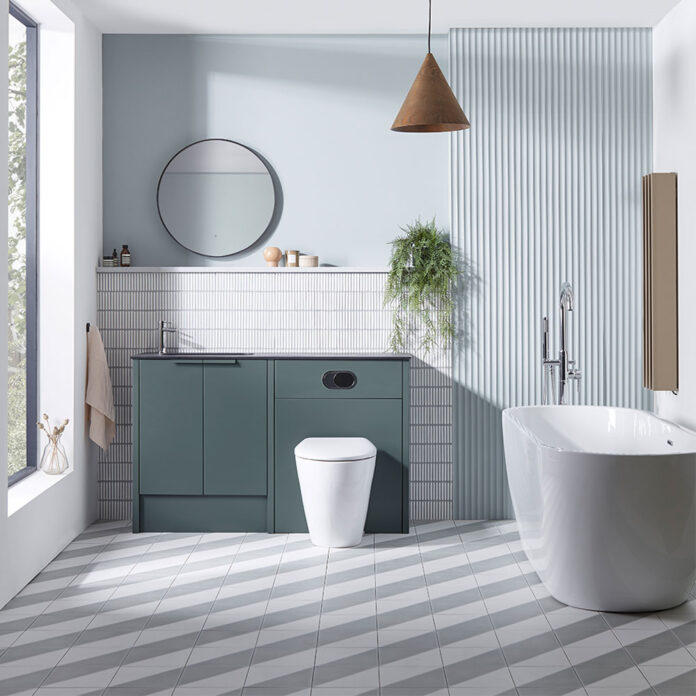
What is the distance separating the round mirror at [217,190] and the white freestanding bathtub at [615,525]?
2.10m

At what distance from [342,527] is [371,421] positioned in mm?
576

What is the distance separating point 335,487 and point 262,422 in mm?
589

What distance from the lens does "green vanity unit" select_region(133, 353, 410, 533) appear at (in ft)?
14.2

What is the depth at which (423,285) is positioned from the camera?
4.61 metres

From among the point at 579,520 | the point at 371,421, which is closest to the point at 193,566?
the point at 371,421

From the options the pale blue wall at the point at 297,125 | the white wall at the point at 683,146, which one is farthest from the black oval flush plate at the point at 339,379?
the white wall at the point at 683,146

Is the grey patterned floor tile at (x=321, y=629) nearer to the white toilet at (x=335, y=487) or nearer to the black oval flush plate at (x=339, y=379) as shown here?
the white toilet at (x=335, y=487)

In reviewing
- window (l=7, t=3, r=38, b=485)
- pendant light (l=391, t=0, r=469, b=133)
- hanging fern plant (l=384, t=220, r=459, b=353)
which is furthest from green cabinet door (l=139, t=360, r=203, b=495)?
pendant light (l=391, t=0, r=469, b=133)

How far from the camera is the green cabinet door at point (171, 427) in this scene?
4.33 meters

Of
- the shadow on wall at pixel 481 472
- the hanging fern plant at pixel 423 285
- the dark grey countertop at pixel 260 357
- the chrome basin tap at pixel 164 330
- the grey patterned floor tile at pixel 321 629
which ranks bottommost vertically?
the grey patterned floor tile at pixel 321 629

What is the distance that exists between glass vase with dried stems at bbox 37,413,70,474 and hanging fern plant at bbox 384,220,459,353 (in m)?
1.80

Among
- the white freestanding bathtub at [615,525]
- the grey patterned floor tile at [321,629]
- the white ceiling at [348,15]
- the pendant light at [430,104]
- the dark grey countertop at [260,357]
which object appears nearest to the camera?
the grey patterned floor tile at [321,629]

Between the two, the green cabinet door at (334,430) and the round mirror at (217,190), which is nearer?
the green cabinet door at (334,430)

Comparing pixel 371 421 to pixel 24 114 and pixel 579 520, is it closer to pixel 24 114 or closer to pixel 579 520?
pixel 579 520
